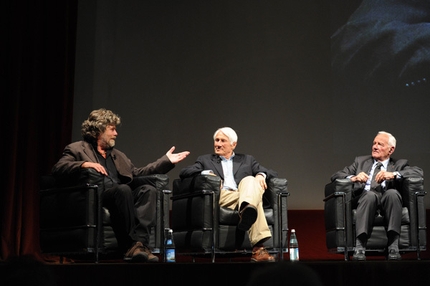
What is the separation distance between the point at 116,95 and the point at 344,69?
2.10m

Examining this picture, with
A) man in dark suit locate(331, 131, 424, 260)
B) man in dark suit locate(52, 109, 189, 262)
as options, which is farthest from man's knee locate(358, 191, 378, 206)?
man in dark suit locate(52, 109, 189, 262)

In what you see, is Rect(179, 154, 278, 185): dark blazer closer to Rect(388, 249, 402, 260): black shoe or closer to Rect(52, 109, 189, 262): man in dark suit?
Rect(52, 109, 189, 262): man in dark suit

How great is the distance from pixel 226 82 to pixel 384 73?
1418 mm

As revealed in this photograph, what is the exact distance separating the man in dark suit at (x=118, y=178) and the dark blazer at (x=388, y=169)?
1319 millimetres

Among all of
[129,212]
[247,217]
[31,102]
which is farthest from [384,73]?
[31,102]

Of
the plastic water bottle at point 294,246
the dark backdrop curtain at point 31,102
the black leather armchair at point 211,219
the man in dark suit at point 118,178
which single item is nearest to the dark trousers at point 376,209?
the black leather armchair at point 211,219

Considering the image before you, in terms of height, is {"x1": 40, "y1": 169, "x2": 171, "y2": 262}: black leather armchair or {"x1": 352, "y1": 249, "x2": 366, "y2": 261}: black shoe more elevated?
{"x1": 40, "y1": 169, "x2": 171, "y2": 262}: black leather armchair

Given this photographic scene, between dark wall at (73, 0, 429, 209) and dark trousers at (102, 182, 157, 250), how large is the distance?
5.94 feet

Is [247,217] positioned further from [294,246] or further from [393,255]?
[294,246]

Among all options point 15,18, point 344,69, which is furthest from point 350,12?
point 15,18

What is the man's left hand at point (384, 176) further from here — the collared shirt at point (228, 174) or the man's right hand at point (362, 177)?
the collared shirt at point (228, 174)

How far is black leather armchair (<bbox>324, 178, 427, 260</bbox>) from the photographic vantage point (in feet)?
13.9

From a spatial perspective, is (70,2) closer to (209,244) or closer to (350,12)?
(350,12)

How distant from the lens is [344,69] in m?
5.63
